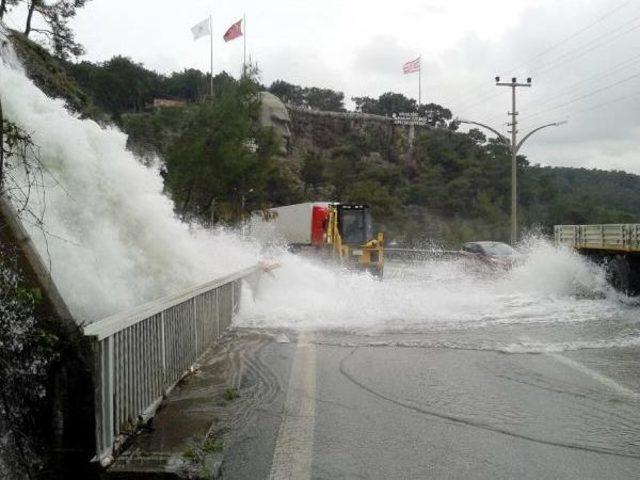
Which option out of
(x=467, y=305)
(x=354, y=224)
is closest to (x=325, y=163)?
(x=354, y=224)

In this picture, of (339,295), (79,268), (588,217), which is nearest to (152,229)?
(79,268)

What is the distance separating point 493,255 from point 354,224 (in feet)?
16.1

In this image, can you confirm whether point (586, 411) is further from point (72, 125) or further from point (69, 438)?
point (72, 125)

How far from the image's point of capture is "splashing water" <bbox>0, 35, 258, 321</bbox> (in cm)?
946

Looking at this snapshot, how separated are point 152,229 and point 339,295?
17.7 feet

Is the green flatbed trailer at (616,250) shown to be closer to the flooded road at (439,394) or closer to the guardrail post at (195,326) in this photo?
the flooded road at (439,394)

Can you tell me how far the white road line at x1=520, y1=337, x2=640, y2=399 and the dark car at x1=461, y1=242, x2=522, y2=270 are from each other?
47.0 feet

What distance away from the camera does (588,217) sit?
64.6m

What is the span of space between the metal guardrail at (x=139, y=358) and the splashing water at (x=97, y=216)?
2.27 m

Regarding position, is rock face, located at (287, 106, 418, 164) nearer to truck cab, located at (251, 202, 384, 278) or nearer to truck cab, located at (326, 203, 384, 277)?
truck cab, located at (251, 202, 384, 278)

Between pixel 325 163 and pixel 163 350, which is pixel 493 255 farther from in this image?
pixel 325 163

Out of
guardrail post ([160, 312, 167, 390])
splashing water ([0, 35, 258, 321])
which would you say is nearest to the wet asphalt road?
guardrail post ([160, 312, 167, 390])

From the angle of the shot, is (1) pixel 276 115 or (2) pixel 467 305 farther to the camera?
(1) pixel 276 115

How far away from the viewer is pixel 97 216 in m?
11.1
